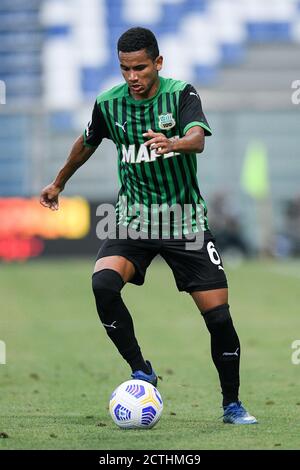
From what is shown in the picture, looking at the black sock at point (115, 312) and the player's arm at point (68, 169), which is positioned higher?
the player's arm at point (68, 169)

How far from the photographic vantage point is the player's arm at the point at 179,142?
239 inches

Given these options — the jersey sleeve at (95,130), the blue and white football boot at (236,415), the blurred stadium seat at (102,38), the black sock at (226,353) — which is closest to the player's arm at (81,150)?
the jersey sleeve at (95,130)

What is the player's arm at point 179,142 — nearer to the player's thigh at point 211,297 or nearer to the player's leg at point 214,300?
the player's leg at point 214,300

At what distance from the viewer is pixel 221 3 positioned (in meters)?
42.8

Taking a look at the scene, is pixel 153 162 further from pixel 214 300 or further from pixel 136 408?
pixel 136 408

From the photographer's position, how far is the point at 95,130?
7055 millimetres

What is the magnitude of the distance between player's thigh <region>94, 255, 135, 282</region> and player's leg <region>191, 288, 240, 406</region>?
0.41 metres

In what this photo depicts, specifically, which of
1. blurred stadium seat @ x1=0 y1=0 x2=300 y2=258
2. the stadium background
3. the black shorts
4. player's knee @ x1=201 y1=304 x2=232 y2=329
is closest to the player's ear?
the black shorts

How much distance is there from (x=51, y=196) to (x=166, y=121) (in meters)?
1.07

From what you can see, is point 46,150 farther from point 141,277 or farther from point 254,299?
point 141,277

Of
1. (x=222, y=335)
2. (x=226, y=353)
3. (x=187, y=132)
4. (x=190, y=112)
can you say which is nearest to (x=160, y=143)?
(x=187, y=132)

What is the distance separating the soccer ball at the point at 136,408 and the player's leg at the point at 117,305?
0.23 meters

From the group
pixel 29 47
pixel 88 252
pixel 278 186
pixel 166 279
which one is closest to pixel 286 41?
pixel 278 186

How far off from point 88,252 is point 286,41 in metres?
16.0
